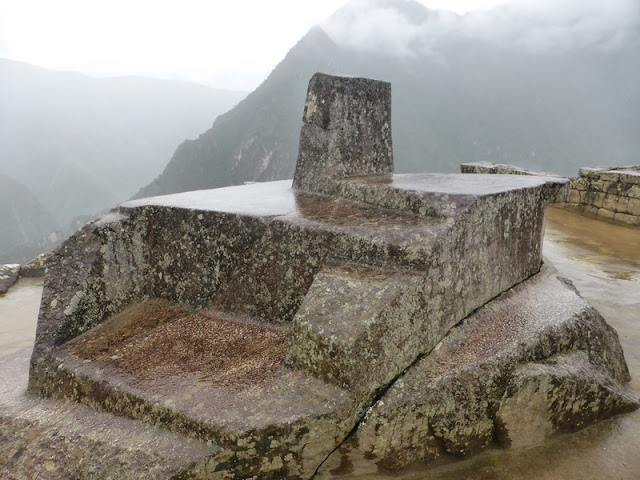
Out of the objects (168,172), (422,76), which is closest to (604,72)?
(422,76)

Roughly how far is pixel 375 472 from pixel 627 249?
21.4 feet

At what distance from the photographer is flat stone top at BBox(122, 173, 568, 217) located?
112 inches

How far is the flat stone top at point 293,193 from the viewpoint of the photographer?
284 centimetres

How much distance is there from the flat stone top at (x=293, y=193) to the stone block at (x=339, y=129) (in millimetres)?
196

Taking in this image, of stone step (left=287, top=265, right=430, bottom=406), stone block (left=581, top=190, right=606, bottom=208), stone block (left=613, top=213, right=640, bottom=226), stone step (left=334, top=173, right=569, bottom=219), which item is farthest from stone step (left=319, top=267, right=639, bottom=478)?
stone block (left=581, top=190, right=606, bottom=208)

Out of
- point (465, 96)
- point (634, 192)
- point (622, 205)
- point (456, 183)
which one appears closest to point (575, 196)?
point (622, 205)

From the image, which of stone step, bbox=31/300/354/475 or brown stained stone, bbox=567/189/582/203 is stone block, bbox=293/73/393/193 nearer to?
stone step, bbox=31/300/354/475

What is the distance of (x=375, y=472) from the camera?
6.88ft

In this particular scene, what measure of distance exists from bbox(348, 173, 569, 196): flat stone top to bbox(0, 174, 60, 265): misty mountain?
103287 millimetres

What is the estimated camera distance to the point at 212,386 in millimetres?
2113

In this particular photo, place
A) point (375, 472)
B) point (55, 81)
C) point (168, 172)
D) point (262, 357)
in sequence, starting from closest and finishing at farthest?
1. point (375, 472)
2. point (262, 357)
3. point (168, 172)
4. point (55, 81)

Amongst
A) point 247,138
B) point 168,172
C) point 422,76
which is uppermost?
point 422,76

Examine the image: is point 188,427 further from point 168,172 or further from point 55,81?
point 55,81

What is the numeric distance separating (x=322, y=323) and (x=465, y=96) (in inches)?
4862
